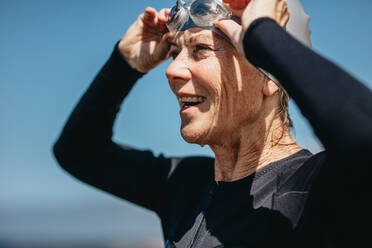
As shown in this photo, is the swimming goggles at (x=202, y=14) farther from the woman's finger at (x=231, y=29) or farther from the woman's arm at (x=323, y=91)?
the woman's arm at (x=323, y=91)

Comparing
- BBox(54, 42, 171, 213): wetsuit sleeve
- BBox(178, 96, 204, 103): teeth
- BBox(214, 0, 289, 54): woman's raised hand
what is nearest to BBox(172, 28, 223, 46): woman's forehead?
BBox(214, 0, 289, 54): woman's raised hand

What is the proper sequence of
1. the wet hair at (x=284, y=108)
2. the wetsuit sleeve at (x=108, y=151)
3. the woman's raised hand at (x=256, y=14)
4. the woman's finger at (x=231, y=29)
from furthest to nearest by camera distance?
the wetsuit sleeve at (x=108, y=151), the wet hair at (x=284, y=108), the woman's finger at (x=231, y=29), the woman's raised hand at (x=256, y=14)

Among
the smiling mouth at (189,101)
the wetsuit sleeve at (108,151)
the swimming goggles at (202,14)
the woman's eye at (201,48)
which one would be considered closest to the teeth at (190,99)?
the smiling mouth at (189,101)

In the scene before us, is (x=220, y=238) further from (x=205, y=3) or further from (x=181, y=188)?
(x=205, y=3)

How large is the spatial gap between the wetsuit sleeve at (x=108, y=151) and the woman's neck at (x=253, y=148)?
0.71 meters

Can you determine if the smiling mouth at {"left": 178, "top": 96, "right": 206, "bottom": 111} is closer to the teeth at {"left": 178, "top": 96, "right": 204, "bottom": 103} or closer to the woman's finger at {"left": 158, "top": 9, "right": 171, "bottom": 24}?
the teeth at {"left": 178, "top": 96, "right": 204, "bottom": 103}

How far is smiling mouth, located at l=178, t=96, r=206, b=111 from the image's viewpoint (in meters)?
2.29

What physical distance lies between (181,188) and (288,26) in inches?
49.1

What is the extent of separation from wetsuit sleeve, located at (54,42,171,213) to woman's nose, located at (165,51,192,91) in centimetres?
79

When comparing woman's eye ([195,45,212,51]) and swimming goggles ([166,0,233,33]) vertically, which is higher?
swimming goggles ([166,0,233,33])

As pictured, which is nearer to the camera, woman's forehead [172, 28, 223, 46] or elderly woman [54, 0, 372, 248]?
elderly woman [54, 0, 372, 248]

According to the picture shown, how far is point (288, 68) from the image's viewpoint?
1.58 metres

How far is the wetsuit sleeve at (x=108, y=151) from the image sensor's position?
2.99m

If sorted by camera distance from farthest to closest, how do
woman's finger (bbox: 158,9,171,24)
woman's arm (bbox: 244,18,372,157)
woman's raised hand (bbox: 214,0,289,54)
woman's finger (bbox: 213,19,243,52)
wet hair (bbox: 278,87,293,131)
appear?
woman's finger (bbox: 158,9,171,24) → wet hair (bbox: 278,87,293,131) → woman's finger (bbox: 213,19,243,52) → woman's raised hand (bbox: 214,0,289,54) → woman's arm (bbox: 244,18,372,157)
